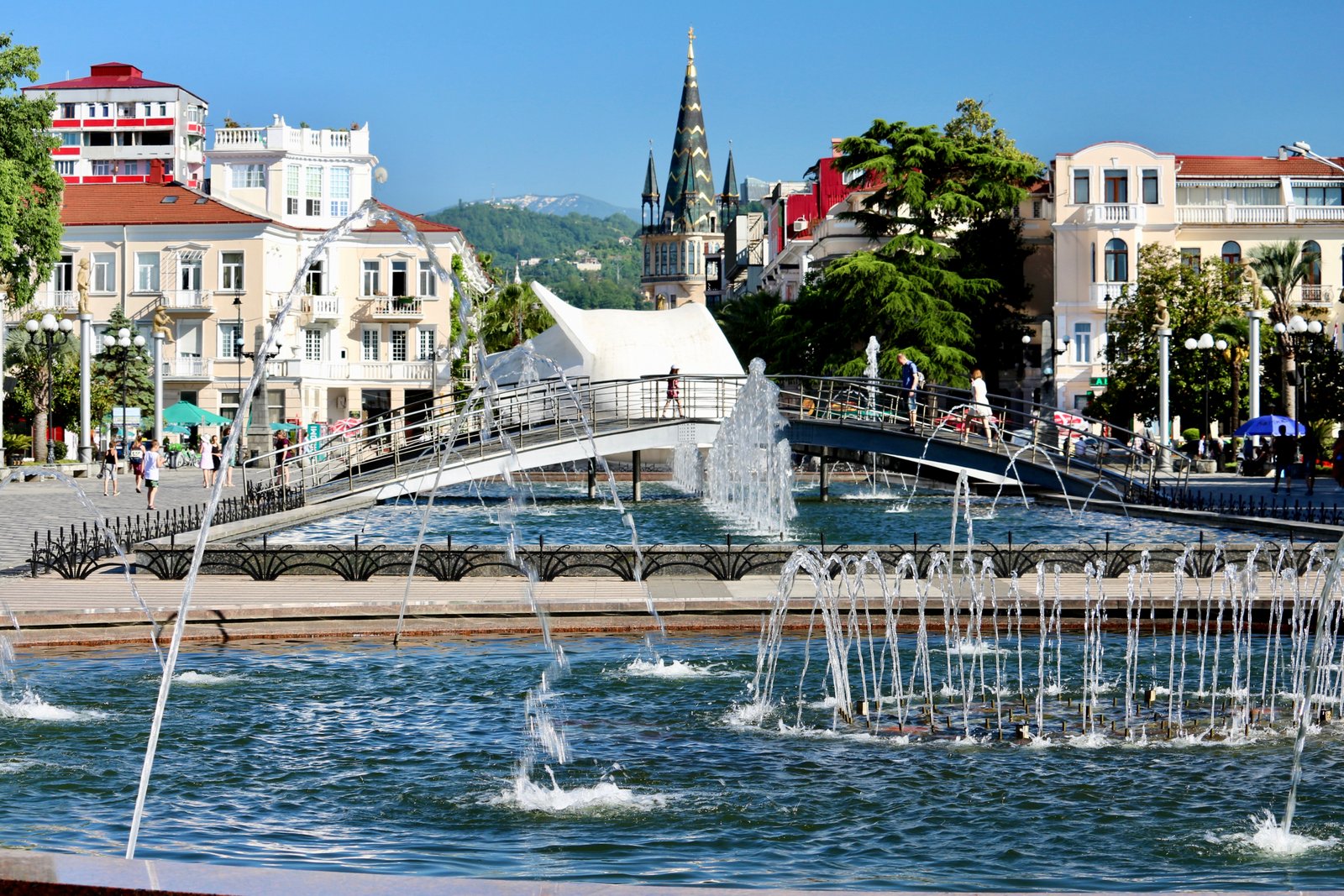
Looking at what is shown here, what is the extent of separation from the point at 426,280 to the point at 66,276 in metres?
14.9

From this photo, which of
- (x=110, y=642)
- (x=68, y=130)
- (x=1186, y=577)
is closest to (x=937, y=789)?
(x=110, y=642)

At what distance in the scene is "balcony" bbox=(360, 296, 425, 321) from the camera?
71.0 metres

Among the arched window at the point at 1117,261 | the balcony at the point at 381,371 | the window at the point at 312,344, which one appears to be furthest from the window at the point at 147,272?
Answer: the arched window at the point at 1117,261

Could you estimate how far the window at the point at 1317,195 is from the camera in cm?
6378

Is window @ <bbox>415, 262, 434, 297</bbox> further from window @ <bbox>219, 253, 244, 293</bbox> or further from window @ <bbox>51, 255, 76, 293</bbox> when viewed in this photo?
window @ <bbox>51, 255, 76, 293</bbox>

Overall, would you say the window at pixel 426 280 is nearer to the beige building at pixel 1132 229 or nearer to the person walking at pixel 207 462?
the beige building at pixel 1132 229

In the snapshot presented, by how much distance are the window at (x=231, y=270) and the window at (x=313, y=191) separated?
6.06 metres

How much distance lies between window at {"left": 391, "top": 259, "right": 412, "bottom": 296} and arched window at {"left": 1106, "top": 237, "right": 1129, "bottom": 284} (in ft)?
97.4

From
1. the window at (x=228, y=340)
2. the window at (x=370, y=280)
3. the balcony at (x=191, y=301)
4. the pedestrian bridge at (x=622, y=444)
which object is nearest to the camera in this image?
the pedestrian bridge at (x=622, y=444)

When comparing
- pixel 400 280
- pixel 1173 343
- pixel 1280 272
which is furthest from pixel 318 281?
pixel 1280 272

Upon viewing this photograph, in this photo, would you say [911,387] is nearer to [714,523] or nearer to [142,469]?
[714,523]

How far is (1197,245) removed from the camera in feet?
208

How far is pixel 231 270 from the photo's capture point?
68.1 m

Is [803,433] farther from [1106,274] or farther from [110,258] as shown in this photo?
[110,258]
